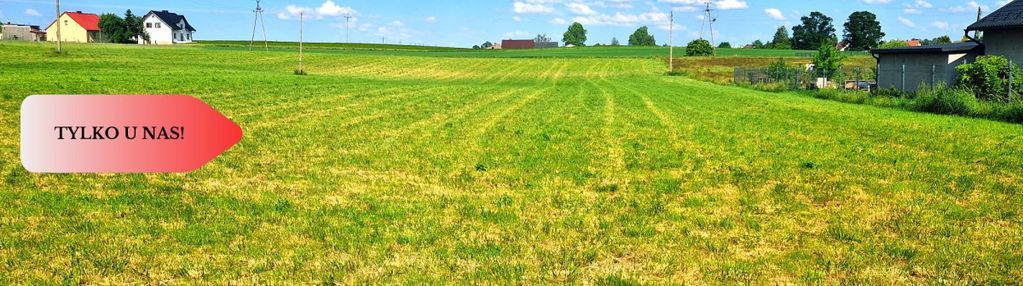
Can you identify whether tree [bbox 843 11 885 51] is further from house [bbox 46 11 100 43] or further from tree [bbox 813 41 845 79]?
house [bbox 46 11 100 43]

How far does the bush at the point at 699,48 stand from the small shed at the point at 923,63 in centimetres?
A: 7814

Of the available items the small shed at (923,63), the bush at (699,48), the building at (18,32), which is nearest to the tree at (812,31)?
the bush at (699,48)

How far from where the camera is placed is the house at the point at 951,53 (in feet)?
108

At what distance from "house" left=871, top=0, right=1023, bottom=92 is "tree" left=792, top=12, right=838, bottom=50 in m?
131

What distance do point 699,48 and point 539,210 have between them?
116344 millimetres

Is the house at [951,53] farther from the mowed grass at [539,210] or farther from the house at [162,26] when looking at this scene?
the house at [162,26]

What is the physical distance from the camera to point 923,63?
37531mm

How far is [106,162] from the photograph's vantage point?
10109mm

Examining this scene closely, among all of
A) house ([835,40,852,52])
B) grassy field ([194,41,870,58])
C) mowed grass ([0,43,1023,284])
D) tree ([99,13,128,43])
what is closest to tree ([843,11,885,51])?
house ([835,40,852,52])

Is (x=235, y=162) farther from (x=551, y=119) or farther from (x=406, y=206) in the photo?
(x=551, y=119)

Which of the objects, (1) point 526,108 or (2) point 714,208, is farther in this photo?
(1) point 526,108

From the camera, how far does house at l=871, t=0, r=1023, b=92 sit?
32781mm

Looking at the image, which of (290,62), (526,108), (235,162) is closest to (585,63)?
(290,62)

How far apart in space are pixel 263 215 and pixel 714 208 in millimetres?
5288
